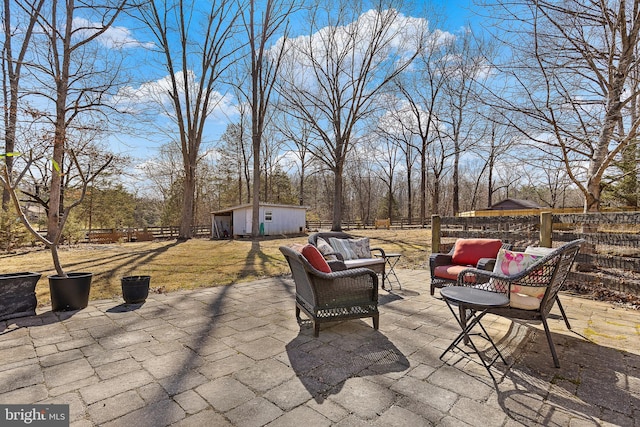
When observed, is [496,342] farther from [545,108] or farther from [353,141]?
[353,141]

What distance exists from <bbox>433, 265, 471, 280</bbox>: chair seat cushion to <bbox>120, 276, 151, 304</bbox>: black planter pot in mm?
Result: 4009

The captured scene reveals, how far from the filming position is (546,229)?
482cm

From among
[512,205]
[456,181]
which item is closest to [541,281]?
[456,181]

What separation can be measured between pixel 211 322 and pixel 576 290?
5229 mm

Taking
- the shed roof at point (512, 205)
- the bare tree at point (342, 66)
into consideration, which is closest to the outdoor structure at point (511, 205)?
the shed roof at point (512, 205)

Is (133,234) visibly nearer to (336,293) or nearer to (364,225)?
(364,225)

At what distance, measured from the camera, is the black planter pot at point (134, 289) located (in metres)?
3.99

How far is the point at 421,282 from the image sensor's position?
5320 millimetres

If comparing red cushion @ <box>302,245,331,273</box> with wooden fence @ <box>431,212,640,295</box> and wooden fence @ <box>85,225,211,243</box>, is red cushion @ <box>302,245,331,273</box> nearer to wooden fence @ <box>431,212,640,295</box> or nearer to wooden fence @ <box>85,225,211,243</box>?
wooden fence @ <box>431,212,640,295</box>

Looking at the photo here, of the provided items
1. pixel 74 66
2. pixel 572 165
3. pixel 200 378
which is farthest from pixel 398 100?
pixel 200 378

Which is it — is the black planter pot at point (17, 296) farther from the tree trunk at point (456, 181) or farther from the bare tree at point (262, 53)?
the tree trunk at point (456, 181)

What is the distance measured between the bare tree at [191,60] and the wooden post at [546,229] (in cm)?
1376

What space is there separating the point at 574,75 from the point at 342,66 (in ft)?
38.9

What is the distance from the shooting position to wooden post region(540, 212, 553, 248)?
4.80 meters
